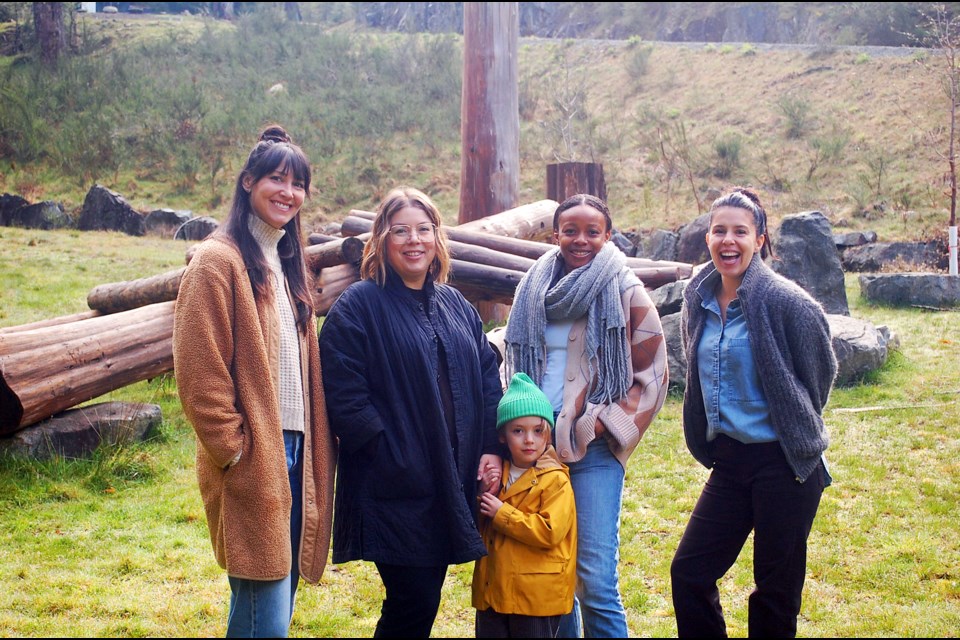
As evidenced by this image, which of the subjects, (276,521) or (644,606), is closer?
(276,521)

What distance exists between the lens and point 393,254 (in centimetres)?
313

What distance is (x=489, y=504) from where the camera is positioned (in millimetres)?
3070

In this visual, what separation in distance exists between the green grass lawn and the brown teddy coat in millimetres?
1621

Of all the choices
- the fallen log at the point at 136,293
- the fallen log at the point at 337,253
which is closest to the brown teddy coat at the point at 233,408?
the fallen log at the point at 337,253

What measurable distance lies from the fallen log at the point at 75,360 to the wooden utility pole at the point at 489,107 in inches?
175

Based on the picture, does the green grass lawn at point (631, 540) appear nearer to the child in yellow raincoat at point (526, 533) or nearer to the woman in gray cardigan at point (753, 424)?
the woman in gray cardigan at point (753, 424)

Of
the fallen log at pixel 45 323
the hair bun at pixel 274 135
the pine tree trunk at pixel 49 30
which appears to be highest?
the pine tree trunk at pixel 49 30

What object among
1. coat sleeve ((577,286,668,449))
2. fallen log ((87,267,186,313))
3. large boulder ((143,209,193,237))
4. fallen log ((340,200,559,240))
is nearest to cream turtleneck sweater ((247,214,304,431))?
coat sleeve ((577,286,668,449))

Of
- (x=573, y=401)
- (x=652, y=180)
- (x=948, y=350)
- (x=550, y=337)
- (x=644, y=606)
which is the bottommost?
(x=644, y=606)

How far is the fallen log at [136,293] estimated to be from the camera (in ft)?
23.8

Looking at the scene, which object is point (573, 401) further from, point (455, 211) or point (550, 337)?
point (455, 211)

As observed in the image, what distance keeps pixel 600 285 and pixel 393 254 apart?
820mm

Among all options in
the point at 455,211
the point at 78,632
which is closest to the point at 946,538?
the point at 78,632

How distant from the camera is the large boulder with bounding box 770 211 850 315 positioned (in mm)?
10008
